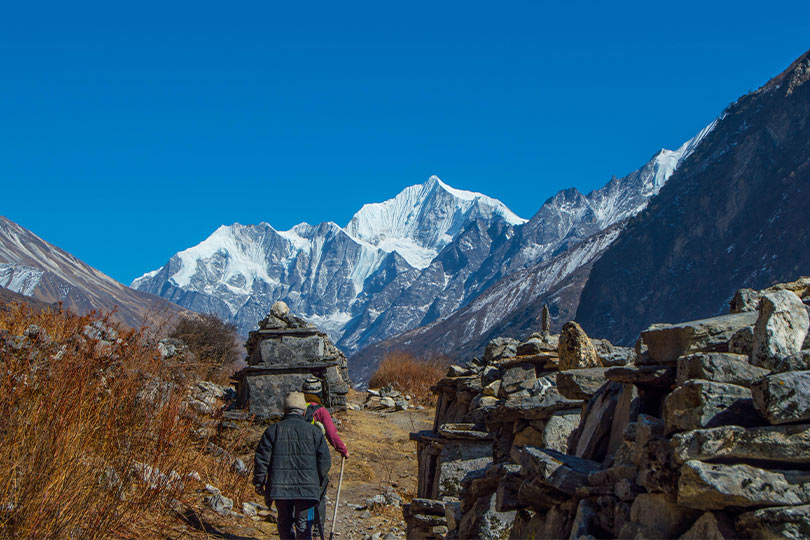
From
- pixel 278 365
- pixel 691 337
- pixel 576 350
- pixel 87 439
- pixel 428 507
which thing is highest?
pixel 278 365

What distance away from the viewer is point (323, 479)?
626cm

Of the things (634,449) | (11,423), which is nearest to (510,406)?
(634,449)

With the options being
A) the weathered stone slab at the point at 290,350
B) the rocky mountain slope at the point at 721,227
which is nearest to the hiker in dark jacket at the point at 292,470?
the weathered stone slab at the point at 290,350

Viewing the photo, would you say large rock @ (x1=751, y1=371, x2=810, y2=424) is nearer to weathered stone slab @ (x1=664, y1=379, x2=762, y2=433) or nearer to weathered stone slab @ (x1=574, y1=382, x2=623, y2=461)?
weathered stone slab @ (x1=664, y1=379, x2=762, y2=433)

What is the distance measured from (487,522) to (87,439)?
2.87m

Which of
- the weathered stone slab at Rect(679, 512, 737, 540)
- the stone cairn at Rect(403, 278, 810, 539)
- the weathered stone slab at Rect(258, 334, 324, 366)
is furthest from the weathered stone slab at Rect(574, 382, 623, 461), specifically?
the weathered stone slab at Rect(258, 334, 324, 366)

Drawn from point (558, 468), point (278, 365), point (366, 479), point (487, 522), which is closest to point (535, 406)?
point (487, 522)

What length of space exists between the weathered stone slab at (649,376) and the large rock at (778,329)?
1.83 feet

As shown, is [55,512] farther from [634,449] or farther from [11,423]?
[634,449]

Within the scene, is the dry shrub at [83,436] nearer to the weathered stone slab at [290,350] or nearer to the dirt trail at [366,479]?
the dirt trail at [366,479]

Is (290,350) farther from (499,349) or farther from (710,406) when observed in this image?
(710,406)

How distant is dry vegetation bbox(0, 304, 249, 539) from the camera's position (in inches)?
173

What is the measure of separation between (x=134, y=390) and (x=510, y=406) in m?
3.56

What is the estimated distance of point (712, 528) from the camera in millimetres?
2771
